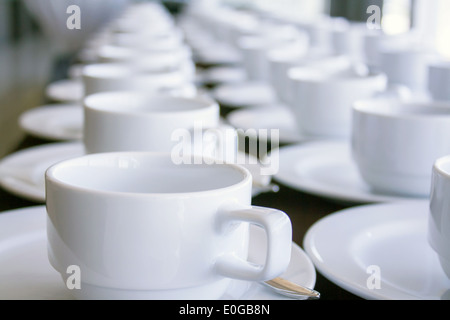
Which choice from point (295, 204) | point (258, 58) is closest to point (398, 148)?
point (295, 204)

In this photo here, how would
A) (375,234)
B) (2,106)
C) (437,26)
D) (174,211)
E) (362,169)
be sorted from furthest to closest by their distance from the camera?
1. (437,26)
2. (2,106)
3. (362,169)
4. (375,234)
5. (174,211)

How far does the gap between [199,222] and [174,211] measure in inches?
0.5

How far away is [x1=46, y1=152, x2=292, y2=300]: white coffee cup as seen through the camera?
28cm

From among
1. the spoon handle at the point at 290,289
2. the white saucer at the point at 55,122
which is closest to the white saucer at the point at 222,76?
the white saucer at the point at 55,122

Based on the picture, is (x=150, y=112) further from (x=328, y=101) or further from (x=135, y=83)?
(x=328, y=101)

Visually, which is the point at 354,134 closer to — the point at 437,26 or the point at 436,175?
the point at 436,175

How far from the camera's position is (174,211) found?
281 mm

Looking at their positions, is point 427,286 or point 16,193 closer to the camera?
point 427,286

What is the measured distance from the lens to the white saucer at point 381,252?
0.34 metres

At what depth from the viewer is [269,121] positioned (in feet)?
2.60

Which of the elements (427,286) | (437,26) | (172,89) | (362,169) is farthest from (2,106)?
(427,286)

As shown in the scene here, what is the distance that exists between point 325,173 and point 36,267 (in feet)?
1.00

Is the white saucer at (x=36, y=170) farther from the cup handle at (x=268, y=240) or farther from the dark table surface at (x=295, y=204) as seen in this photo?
the cup handle at (x=268, y=240)

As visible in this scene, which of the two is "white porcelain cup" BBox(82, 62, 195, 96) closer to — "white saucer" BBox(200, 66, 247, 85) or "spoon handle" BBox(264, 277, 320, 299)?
"spoon handle" BBox(264, 277, 320, 299)
